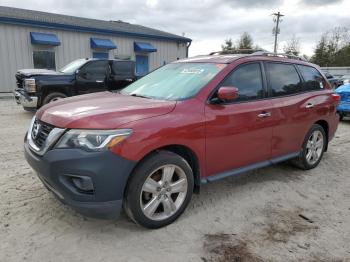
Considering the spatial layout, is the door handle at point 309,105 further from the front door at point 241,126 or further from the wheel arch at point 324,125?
the front door at point 241,126

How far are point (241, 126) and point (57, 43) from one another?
638 inches

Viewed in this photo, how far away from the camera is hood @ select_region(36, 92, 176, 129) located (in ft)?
9.56

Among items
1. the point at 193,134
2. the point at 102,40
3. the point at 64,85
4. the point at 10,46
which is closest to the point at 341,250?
the point at 193,134

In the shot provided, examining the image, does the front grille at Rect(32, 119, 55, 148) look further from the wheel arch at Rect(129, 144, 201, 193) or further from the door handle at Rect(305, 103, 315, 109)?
the door handle at Rect(305, 103, 315, 109)

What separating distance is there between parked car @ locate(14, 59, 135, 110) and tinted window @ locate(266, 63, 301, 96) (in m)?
7.00

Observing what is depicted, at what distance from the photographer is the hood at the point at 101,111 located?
9.56ft

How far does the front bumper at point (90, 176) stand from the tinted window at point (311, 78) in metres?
3.34

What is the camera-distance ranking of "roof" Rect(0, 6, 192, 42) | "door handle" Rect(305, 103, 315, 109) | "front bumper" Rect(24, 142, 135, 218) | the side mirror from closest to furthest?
1. "front bumper" Rect(24, 142, 135, 218)
2. the side mirror
3. "door handle" Rect(305, 103, 315, 109)
4. "roof" Rect(0, 6, 192, 42)

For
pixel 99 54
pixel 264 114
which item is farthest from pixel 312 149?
pixel 99 54

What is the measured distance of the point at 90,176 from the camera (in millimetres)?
2824

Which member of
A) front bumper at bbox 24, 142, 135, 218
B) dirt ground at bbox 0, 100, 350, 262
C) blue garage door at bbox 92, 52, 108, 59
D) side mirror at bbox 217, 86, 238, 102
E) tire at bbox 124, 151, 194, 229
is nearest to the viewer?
front bumper at bbox 24, 142, 135, 218

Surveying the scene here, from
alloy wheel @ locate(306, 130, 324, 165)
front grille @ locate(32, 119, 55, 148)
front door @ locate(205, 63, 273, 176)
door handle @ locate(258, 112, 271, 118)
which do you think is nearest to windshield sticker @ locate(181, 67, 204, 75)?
front door @ locate(205, 63, 273, 176)

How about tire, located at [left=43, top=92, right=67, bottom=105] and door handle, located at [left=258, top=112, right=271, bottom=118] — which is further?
tire, located at [left=43, top=92, right=67, bottom=105]

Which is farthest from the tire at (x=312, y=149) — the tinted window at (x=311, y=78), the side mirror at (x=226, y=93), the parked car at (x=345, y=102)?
the parked car at (x=345, y=102)
